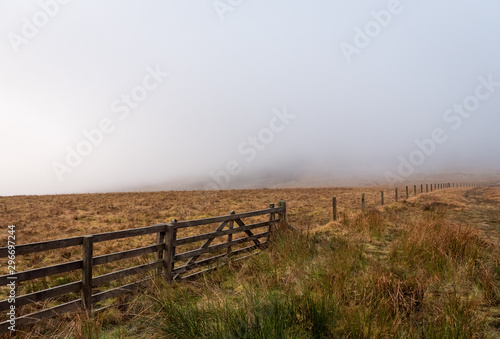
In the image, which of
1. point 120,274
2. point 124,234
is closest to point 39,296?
point 120,274

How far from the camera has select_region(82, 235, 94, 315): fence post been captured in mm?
4559

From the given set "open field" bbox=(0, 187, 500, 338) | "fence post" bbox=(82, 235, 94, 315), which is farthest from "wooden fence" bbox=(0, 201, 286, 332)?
"open field" bbox=(0, 187, 500, 338)

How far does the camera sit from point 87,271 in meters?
4.64

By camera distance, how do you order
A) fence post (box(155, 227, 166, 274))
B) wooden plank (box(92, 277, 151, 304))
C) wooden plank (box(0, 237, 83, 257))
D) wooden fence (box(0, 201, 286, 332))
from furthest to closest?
fence post (box(155, 227, 166, 274)) → wooden plank (box(92, 277, 151, 304)) → wooden fence (box(0, 201, 286, 332)) → wooden plank (box(0, 237, 83, 257))

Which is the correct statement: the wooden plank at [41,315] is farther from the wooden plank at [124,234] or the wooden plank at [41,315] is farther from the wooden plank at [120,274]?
the wooden plank at [124,234]

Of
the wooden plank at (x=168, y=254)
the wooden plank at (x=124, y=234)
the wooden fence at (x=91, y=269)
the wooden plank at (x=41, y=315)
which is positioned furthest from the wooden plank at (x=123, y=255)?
the wooden plank at (x=41, y=315)

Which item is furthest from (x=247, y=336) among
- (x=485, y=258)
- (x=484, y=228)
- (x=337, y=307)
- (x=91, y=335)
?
(x=484, y=228)

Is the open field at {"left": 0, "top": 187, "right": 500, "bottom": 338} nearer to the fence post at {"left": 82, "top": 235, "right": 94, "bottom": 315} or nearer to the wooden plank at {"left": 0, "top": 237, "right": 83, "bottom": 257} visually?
the fence post at {"left": 82, "top": 235, "right": 94, "bottom": 315}

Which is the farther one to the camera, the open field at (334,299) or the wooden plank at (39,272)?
the wooden plank at (39,272)

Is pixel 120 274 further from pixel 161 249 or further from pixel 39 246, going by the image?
pixel 39 246

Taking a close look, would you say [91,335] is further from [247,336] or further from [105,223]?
[105,223]

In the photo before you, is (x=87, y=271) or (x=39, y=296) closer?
(x=39, y=296)

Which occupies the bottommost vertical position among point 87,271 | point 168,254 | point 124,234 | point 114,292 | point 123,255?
point 114,292

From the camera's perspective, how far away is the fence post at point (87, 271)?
4.56 metres
